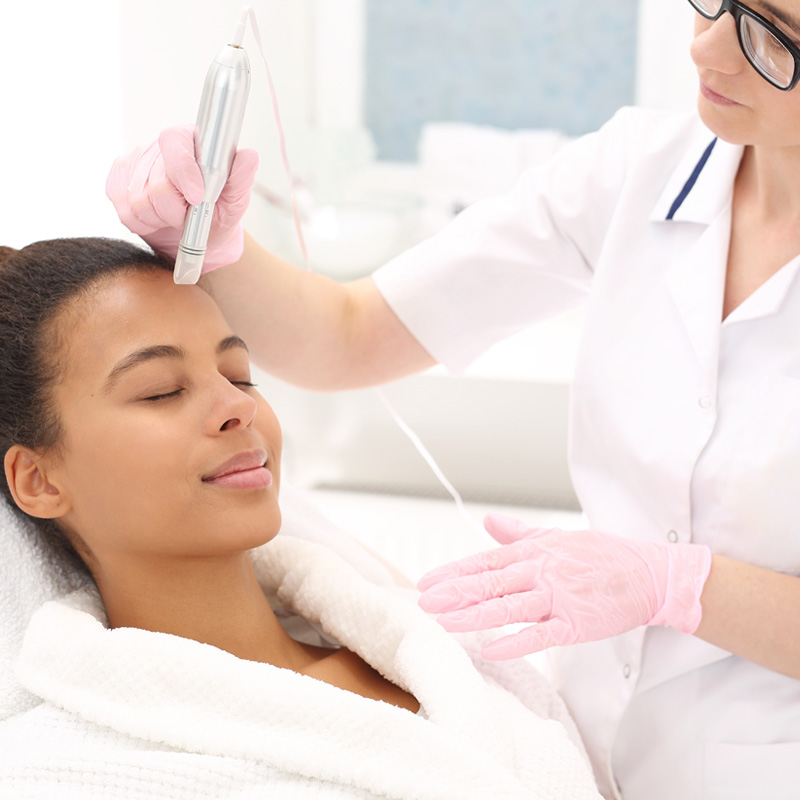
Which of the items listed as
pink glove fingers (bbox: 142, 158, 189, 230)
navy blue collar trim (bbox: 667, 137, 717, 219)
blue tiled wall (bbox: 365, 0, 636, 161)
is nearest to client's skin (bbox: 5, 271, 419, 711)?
pink glove fingers (bbox: 142, 158, 189, 230)

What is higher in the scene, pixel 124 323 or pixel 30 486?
pixel 124 323

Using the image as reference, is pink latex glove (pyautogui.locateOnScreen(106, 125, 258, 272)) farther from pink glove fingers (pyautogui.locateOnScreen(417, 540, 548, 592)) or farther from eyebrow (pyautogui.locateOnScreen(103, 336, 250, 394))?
pink glove fingers (pyautogui.locateOnScreen(417, 540, 548, 592))

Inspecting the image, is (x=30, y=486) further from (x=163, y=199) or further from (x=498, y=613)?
(x=498, y=613)

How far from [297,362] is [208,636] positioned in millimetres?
470

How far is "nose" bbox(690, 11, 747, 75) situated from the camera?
1.04 m

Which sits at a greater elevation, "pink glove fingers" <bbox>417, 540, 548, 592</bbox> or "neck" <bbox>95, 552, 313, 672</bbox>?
"pink glove fingers" <bbox>417, 540, 548, 592</bbox>

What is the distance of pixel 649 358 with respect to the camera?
4.17 feet

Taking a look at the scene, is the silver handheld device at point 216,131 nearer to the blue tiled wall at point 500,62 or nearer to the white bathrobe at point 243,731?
the white bathrobe at point 243,731

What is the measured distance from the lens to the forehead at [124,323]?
42.6 inches

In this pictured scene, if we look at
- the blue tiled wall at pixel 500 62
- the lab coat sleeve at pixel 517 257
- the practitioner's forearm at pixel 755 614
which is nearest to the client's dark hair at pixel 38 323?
the lab coat sleeve at pixel 517 257

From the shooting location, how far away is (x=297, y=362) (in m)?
1.44

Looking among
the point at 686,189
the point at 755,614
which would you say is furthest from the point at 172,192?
the point at 755,614

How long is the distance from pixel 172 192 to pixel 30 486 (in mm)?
413

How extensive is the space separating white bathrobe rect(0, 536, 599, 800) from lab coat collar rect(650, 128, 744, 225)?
0.67 m
